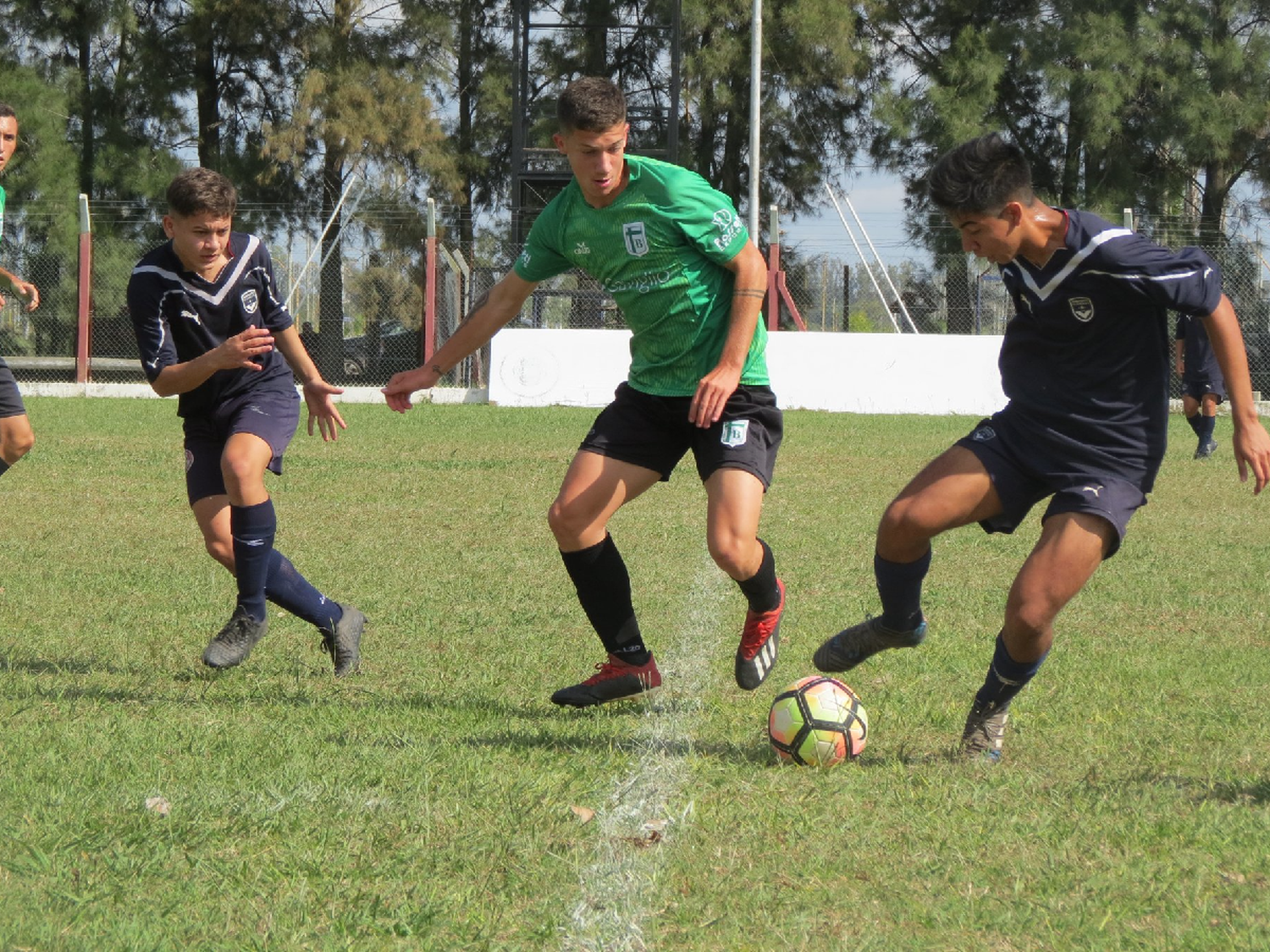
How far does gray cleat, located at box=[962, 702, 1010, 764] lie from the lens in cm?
402

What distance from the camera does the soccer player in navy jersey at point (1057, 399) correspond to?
3805 millimetres

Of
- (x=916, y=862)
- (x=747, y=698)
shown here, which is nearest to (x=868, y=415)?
(x=747, y=698)

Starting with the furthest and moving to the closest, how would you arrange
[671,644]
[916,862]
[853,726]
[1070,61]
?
[1070,61], [671,644], [853,726], [916,862]

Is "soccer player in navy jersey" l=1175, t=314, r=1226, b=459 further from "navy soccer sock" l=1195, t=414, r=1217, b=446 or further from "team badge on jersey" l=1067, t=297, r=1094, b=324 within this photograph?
"team badge on jersey" l=1067, t=297, r=1094, b=324

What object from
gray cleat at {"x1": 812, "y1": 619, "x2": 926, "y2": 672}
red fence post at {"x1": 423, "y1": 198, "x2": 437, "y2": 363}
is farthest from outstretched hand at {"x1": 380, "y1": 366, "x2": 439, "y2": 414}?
red fence post at {"x1": 423, "y1": 198, "x2": 437, "y2": 363}

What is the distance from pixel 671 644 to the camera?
5.65 m

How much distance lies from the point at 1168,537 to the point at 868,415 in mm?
10265

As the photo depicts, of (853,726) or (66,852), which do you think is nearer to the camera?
(66,852)

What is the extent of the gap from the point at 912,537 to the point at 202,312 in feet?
8.68

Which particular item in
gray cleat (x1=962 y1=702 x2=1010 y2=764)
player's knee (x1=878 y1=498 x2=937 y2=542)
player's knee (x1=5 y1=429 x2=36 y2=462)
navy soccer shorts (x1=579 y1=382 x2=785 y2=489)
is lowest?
gray cleat (x1=962 y1=702 x2=1010 y2=764)

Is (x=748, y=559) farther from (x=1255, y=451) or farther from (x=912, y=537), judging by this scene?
(x=1255, y=451)

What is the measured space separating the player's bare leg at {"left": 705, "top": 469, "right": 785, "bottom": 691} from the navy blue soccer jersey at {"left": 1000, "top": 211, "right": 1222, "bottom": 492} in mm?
871

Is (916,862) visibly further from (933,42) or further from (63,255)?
(933,42)

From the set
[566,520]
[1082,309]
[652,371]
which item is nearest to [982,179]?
[1082,309]
